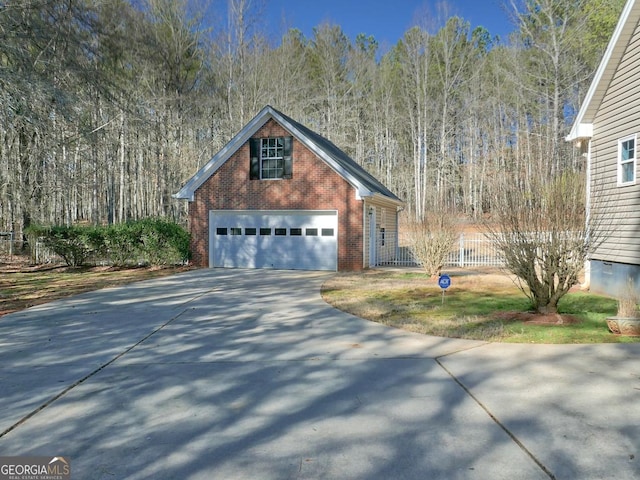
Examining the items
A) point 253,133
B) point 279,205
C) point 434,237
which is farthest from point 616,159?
point 253,133

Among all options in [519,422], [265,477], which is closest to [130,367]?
[265,477]

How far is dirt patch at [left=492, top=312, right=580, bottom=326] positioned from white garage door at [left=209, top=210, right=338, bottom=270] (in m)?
9.13

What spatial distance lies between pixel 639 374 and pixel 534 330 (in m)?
2.18

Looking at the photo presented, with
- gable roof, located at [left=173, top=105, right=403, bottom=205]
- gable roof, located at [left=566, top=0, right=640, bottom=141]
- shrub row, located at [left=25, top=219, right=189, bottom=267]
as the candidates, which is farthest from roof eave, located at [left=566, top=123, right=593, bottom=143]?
shrub row, located at [left=25, top=219, right=189, bottom=267]

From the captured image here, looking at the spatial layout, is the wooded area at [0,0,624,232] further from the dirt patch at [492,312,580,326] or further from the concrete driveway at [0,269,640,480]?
the concrete driveway at [0,269,640,480]

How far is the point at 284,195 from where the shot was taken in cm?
1716

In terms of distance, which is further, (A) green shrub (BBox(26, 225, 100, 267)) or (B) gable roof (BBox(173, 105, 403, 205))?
(A) green shrub (BBox(26, 225, 100, 267))

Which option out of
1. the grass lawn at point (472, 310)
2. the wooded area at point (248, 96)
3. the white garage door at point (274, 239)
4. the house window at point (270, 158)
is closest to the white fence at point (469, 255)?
the wooded area at point (248, 96)

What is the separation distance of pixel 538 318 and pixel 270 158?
1222 centimetres

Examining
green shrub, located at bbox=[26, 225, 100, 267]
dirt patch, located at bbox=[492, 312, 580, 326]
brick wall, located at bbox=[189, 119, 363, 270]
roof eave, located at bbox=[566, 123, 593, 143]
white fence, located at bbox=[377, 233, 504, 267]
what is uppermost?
roof eave, located at bbox=[566, 123, 593, 143]

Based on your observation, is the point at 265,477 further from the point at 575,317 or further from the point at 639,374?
the point at 575,317

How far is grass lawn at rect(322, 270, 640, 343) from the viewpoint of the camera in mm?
6789

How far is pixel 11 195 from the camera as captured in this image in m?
21.9

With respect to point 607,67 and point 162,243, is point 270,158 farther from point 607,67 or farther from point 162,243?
point 607,67
